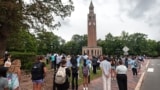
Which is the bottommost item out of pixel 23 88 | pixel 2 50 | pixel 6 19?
pixel 23 88

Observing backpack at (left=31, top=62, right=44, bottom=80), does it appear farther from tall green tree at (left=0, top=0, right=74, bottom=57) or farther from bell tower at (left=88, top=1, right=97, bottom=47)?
bell tower at (left=88, top=1, right=97, bottom=47)

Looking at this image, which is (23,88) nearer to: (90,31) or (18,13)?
(18,13)

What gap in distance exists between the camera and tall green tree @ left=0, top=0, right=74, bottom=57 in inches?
993

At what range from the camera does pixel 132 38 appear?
179 m

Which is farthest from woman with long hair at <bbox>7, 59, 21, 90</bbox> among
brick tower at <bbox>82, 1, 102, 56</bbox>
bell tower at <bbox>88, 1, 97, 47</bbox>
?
bell tower at <bbox>88, 1, 97, 47</bbox>

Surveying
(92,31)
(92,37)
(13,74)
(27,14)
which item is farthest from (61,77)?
Result: (92,31)

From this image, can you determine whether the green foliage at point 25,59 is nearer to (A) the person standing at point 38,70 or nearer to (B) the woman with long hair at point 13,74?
(A) the person standing at point 38,70

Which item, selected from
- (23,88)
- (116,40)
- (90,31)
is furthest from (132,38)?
(23,88)

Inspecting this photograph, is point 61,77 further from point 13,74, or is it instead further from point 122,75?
point 122,75

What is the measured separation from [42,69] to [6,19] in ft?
40.5

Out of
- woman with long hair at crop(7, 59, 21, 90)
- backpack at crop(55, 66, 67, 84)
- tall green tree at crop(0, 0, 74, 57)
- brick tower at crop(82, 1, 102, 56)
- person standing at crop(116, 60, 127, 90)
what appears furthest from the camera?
brick tower at crop(82, 1, 102, 56)

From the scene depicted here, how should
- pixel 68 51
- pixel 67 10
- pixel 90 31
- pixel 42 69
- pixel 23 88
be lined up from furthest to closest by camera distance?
1. pixel 68 51
2. pixel 90 31
3. pixel 67 10
4. pixel 23 88
5. pixel 42 69

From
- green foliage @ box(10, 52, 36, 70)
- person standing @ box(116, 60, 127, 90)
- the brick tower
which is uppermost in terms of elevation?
the brick tower

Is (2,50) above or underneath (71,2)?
underneath
